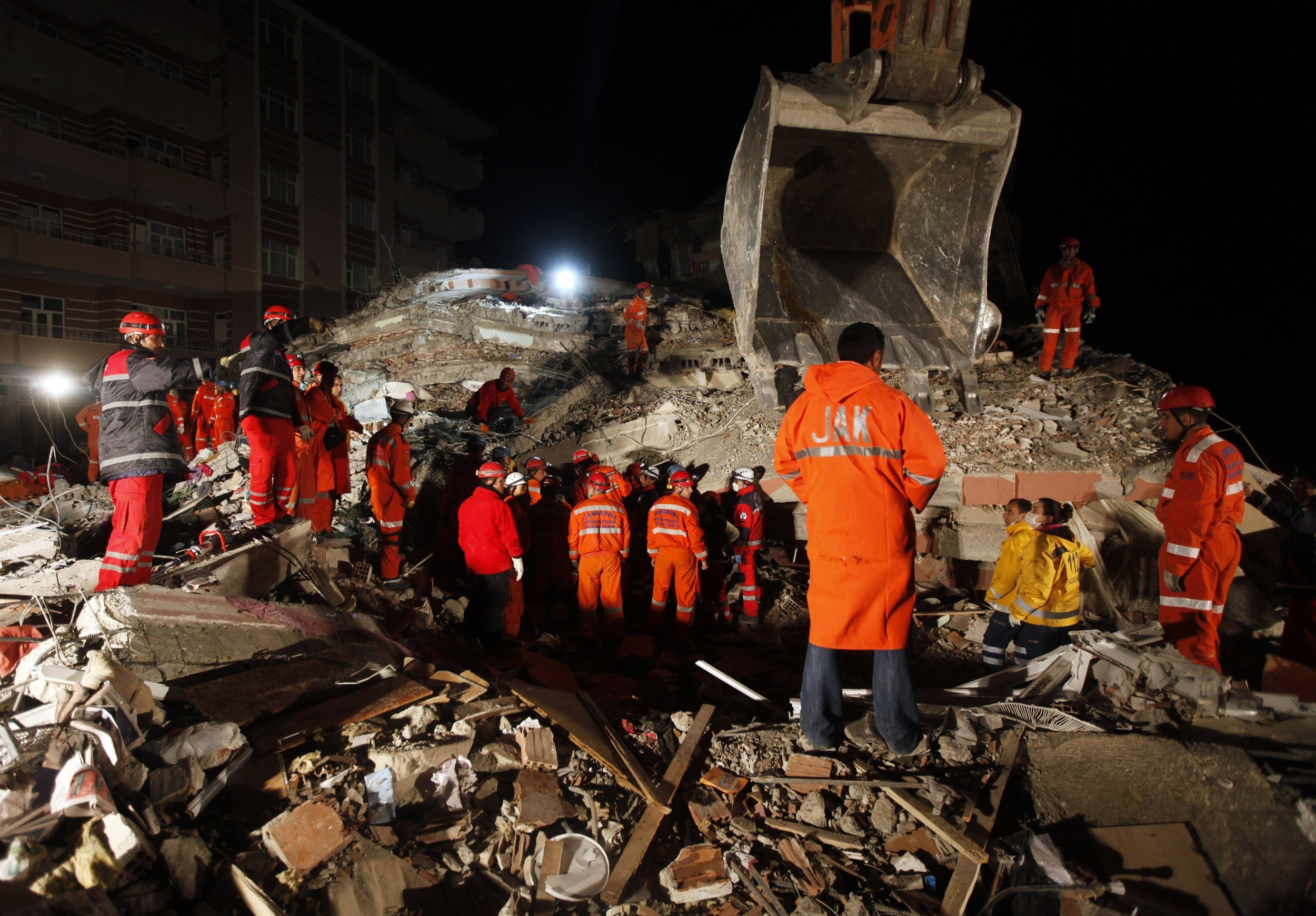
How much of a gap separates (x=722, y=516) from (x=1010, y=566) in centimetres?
345

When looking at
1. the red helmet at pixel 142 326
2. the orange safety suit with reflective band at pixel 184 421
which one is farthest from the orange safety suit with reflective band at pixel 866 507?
the orange safety suit with reflective band at pixel 184 421

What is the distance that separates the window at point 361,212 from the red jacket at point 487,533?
23685 millimetres

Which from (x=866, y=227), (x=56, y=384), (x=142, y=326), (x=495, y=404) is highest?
(x=866, y=227)

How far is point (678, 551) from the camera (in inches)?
251

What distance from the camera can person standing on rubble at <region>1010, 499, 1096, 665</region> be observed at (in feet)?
14.7

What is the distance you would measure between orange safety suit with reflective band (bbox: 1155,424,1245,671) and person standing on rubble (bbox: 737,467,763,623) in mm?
3361

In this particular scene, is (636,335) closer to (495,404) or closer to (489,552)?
(495,404)

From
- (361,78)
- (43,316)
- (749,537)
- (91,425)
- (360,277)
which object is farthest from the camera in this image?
(361,78)

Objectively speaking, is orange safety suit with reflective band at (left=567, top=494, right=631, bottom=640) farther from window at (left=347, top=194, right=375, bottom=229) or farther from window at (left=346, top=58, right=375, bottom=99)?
window at (left=346, top=58, right=375, bottom=99)

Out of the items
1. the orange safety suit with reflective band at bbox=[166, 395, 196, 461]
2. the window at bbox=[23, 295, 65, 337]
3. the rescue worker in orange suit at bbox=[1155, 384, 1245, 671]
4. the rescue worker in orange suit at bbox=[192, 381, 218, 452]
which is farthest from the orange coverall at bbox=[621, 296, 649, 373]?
the window at bbox=[23, 295, 65, 337]

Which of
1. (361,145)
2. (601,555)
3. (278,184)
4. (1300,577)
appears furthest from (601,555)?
(361,145)

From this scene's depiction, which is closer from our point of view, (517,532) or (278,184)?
(517,532)

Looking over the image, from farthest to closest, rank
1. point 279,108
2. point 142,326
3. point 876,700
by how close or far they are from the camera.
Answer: point 279,108 → point 142,326 → point 876,700

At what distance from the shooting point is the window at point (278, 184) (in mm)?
21906
